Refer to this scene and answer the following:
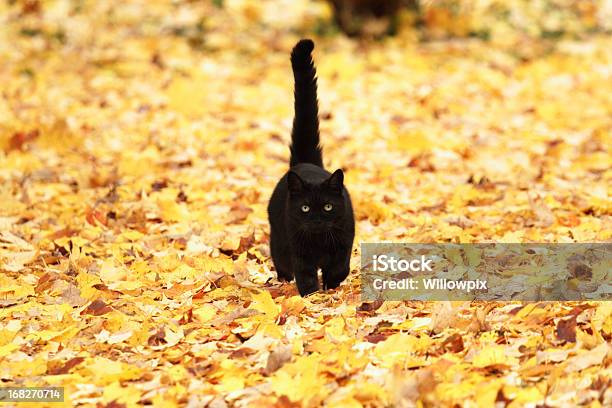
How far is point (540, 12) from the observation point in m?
11.8

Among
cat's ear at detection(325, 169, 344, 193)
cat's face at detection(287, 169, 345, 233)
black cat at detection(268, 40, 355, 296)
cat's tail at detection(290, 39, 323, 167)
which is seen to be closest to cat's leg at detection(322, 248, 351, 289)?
black cat at detection(268, 40, 355, 296)

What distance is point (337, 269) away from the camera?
4.52 m

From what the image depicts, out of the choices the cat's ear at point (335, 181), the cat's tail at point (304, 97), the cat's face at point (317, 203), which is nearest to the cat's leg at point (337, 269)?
the cat's face at point (317, 203)

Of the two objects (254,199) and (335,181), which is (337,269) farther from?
(254,199)

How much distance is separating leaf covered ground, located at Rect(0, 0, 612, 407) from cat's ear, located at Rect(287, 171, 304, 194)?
0.50 meters

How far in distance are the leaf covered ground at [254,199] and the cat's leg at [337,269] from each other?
0.10 meters

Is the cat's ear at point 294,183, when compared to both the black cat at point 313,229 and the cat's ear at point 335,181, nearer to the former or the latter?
the black cat at point 313,229

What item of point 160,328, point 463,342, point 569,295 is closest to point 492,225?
point 569,295

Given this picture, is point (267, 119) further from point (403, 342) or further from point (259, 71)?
point (403, 342)

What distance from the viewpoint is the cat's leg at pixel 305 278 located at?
4.46 m

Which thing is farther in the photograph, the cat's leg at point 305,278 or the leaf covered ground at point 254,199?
the cat's leg at point 305,278

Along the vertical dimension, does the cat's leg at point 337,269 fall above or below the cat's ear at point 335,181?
below

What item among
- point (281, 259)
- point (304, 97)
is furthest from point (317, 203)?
point (304, 97)

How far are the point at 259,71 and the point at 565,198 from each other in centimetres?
473
